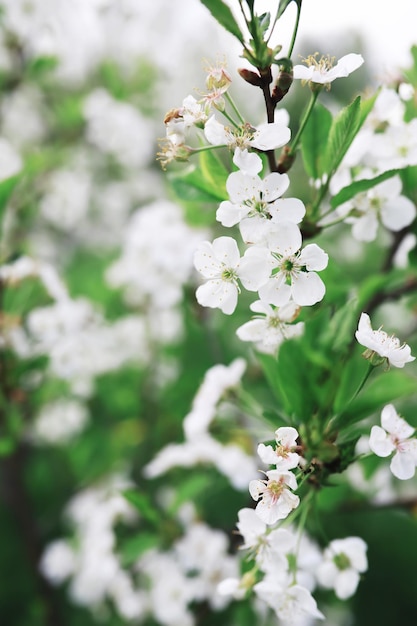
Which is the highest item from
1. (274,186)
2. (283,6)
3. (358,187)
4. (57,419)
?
(283,6)

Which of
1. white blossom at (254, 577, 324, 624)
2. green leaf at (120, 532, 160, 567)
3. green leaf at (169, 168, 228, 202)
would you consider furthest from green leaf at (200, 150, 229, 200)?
green leaf at (120, 532, 160, 567)

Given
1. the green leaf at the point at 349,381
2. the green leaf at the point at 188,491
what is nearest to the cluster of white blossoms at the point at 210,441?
the green leaf at the point at 188,491

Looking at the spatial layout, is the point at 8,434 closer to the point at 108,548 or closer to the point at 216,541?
the point at 108,548

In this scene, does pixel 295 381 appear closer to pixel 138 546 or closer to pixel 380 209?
pixel 380 209

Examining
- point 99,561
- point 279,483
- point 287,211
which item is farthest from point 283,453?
point 99,561

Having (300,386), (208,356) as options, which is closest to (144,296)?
(208,356)

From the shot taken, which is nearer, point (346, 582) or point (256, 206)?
point (256, 206)

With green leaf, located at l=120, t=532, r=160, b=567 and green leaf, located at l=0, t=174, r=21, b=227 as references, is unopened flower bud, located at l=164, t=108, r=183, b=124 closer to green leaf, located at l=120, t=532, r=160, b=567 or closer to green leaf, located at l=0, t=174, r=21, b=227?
green leaf, located at l=0, t=174, r=21, b=227
